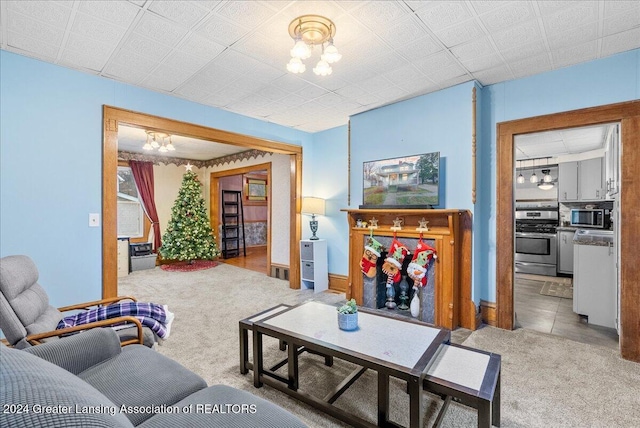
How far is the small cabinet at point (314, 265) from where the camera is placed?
14.8 ft

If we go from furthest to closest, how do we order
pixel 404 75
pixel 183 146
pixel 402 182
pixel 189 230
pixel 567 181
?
1. pixel 189 230
2. pixel 183 146
3. pixel 567 181
4. pixel 402 182
5. pixel 404 75

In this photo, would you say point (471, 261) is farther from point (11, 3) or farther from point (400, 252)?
point (11, 3)

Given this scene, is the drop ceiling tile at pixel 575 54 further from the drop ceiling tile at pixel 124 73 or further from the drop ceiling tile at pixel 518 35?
the drop ceiling tile at pixel 124 73

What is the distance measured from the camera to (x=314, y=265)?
4516 millimetres

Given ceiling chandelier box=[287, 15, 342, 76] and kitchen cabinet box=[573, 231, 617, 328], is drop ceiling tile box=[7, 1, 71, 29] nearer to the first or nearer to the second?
ceiling chandelier box=[287, 15, 342, 76]

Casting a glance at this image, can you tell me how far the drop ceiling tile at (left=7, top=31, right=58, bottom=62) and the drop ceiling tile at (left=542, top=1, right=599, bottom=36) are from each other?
3745 millimetres

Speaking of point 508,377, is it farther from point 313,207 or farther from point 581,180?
point 581,180

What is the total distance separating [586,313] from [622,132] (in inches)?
78.1

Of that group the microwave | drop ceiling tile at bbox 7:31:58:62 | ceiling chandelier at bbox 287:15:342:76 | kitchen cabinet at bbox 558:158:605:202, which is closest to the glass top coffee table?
ceiling chandelier at bbox 287:15:342:76

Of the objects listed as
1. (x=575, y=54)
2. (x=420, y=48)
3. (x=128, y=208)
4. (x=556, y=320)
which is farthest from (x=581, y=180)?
(x=128, y=208)

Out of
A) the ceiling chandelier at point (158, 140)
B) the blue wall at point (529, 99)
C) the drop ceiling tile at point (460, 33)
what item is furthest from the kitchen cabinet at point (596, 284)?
the ceiling chandelier at point (158, 140)

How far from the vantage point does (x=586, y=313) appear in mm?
3299

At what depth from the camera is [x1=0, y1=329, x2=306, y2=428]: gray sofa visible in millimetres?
523

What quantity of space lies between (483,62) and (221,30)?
2.29 meters
